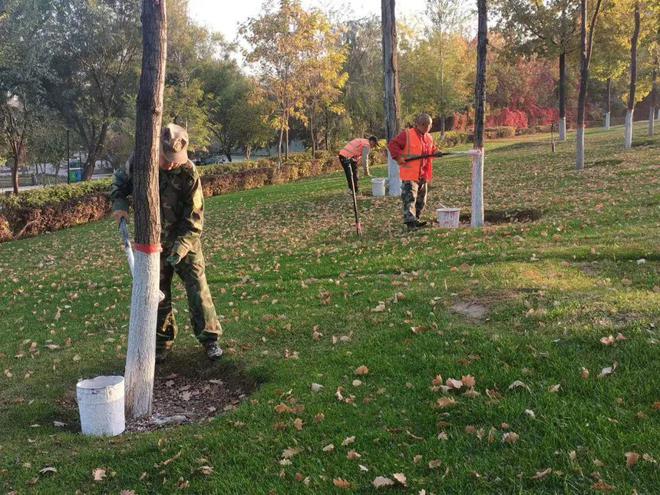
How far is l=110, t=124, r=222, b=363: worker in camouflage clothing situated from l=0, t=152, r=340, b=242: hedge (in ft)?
47.2

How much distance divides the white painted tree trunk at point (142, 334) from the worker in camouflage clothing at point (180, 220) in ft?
1.03

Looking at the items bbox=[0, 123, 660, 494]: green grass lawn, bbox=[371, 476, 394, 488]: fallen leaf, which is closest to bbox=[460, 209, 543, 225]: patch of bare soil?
bbox=[0, 123, 660, 494]: green grass lawn

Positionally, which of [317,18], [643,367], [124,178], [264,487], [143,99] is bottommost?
[264,487]

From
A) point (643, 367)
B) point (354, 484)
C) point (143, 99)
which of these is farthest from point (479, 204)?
point (354, 484)

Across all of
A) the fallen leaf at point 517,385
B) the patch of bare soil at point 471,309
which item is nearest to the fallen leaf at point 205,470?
the fallen leaf at point 517,385

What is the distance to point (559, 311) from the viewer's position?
4898 mm

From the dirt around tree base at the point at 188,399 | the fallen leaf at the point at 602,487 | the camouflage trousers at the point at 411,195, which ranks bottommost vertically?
the dirt around tree base at the point at 188,399

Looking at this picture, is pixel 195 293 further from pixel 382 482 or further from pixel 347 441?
pixel 382 482

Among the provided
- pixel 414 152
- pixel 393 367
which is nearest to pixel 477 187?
pixel 414 152

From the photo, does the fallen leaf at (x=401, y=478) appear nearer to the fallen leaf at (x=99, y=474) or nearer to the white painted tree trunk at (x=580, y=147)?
the fallen leaf at (x=99, y=474)

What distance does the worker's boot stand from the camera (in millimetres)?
5160

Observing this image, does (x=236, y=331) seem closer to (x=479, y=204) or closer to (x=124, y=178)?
(x=124, y=178)

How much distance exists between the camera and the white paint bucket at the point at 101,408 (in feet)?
13.1

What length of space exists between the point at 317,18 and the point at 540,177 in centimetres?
1739
